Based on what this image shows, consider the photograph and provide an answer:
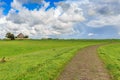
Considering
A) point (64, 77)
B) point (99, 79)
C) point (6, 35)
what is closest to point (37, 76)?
point (64, 77)

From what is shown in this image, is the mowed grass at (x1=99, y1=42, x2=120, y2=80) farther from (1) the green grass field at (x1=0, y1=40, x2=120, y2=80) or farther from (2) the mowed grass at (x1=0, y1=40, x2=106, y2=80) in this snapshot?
(2) the mowed grass at (x1=0, y1=40, x2=106, y2=80)

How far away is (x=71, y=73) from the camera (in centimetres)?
1769

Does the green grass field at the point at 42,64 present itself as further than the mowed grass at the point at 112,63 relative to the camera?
No

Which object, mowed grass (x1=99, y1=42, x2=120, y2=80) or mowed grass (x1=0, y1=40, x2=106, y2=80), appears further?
mowed grass (x1=99, y1=42, x2=120, y2=80)

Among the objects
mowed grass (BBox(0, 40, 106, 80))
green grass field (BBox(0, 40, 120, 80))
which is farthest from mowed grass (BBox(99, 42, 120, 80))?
mowed grass (BBox(0, 40, 106, 80))

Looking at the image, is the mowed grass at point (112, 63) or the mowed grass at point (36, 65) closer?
the mowed grass at point (36, 65)

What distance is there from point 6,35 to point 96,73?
177 m

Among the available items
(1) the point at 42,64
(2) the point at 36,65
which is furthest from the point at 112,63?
(2) the point at 36,65

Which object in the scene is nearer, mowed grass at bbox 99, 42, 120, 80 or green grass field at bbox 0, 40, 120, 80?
green grass field at bbox 0, 40, 120, 80

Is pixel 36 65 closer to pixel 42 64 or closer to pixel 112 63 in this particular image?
pixel 42 64

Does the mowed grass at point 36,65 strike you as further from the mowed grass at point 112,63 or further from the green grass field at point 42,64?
the mowed grass at point 112,63

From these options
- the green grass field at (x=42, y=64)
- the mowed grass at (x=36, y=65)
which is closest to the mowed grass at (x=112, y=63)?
the green grass field at (x=42, y=64)

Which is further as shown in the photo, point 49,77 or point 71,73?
point 71,73

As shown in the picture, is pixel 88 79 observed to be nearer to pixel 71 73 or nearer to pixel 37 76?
pixel 71 73
